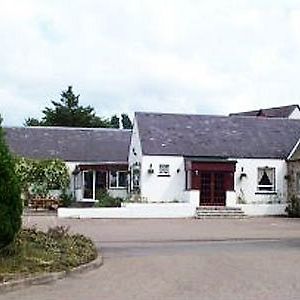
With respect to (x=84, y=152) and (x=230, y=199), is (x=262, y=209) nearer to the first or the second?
(x=230, y=199)

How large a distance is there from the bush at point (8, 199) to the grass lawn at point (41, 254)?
61 centimetres

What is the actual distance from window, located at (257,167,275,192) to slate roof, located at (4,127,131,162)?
40.5 ft

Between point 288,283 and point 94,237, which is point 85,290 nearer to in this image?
point 288,283

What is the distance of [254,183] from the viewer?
39.3 metres

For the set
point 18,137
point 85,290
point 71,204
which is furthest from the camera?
point 18,137

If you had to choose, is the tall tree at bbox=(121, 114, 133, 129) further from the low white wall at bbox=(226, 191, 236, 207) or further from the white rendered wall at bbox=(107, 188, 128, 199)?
the low white wall at bbox=(226, 191, 236, 207)

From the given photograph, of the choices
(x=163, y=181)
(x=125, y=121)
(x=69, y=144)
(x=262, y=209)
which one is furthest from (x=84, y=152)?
(x=125, y=121)

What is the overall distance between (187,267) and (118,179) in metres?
31.6

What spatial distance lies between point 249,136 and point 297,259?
25.8 meters

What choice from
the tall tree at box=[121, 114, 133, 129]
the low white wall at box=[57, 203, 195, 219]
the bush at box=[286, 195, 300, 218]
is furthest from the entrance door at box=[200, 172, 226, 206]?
the tall tree at box=[121, 114, 133, 129]

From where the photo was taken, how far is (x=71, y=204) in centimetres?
4462

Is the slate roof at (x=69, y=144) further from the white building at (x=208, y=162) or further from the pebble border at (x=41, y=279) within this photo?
the pebble border at (x=41, y=279)

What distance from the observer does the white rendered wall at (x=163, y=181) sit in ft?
124

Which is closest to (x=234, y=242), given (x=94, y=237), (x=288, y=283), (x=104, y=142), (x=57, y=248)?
(x=94, y=237)
